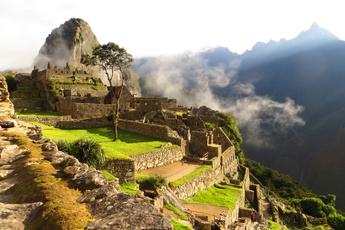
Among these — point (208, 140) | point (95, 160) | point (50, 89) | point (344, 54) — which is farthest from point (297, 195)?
point (344, 54)

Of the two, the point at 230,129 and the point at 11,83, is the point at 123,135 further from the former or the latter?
the point at 11,83

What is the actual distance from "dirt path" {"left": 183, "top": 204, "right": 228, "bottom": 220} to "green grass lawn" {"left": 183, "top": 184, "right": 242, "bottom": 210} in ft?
2.15

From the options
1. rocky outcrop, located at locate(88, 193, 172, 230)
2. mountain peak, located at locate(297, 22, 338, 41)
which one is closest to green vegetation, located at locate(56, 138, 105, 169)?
rocky outcrop, located at locate(88, 193, 172, 230)

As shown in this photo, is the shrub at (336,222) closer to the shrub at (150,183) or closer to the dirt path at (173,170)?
the dirt path at (173,170)

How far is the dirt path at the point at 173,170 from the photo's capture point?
907 inches

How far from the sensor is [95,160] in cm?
1598

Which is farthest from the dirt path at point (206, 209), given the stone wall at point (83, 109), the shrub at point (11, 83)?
the shrub at point (11, 83)

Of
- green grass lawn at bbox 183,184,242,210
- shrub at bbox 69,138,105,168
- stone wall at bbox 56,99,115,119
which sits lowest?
green grass lawn at bbox 183,184,242,210

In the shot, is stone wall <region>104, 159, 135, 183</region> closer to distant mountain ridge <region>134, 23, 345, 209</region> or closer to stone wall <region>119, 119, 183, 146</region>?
stone wall <region>119, 119, 183, 146</region>

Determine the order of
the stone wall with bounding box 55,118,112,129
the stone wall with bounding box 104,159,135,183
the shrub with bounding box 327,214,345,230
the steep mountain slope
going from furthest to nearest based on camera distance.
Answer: the steep mountain slope, the shrub with bounding box 327,214,345,230, the stone wall with bounding box 55,118,112,129, the stone wall with bounding box 104,159,135,183

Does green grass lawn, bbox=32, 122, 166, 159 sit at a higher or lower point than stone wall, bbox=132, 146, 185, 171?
higher

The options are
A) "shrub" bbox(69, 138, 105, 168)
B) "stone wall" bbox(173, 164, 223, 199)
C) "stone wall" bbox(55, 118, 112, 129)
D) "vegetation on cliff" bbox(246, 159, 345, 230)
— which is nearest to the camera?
"shrub" bbox(69, 138, 105, 168)

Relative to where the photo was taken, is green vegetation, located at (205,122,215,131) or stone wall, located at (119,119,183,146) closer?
stone wall, located at (119,119,183,146)

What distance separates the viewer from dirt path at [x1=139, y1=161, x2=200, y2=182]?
2304 centimetres
